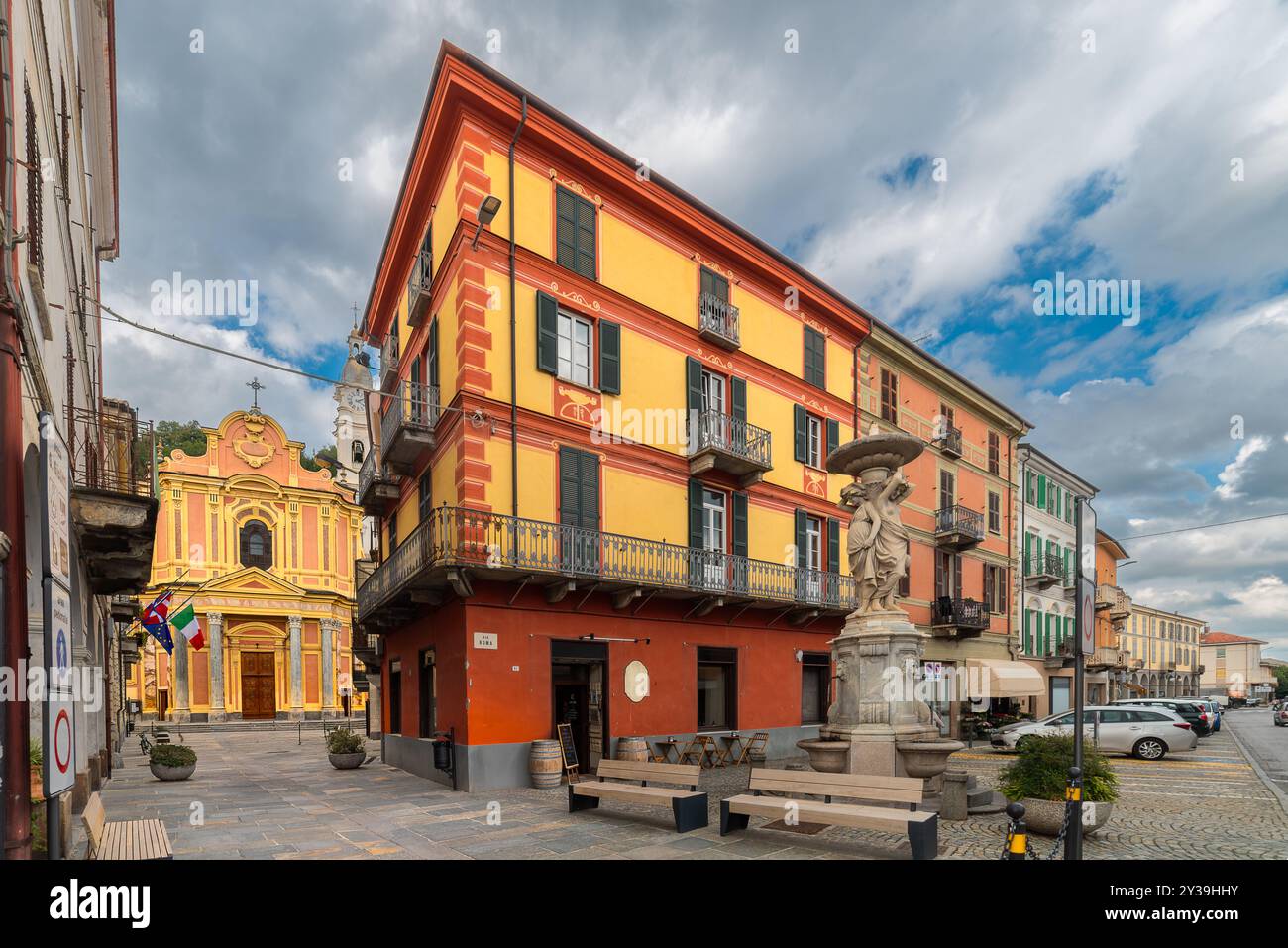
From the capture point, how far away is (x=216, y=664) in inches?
1491

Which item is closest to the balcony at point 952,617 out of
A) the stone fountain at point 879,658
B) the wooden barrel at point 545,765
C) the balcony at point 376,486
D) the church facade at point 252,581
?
Result: the stone fountain at point 879,658

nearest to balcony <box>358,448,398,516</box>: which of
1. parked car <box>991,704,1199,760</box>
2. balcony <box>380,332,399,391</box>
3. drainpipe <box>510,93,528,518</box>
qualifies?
balcony <box>380,332,399,391</box>

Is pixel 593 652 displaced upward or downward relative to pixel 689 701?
upward

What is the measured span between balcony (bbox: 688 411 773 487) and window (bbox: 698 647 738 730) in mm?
4473

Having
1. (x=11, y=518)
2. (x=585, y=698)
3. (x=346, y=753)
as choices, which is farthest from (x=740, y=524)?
(x=11, y=518)

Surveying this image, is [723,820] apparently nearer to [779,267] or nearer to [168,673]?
[779,267]

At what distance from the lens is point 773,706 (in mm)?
19766

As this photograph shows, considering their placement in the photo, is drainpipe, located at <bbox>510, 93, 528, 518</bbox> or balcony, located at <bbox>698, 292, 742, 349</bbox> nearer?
drainpipe, located at <bbox>510, 93, 528, 518</bbox>

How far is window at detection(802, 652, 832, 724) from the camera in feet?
69.8

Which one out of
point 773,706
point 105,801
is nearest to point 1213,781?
point 773,706

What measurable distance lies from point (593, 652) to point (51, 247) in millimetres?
11249

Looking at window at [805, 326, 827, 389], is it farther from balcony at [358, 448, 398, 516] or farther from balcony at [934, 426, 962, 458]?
balcony at [358, 448, 398, 516]

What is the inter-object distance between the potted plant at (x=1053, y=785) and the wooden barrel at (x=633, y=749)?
7.87 meters
